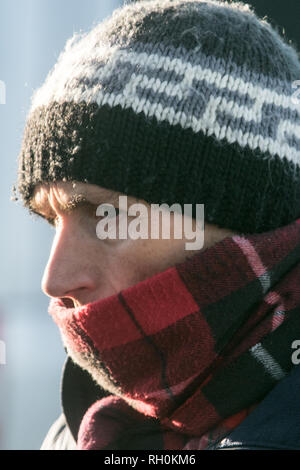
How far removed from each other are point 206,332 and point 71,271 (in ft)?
1.08

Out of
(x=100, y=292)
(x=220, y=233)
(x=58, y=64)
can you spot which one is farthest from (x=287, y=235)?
(x=58, y=64)

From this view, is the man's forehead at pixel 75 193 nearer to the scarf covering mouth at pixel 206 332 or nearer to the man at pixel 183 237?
the man at pixel 183 237

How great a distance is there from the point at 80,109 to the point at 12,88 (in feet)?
6.85

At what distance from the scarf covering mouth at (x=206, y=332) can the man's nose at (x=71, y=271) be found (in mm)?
54

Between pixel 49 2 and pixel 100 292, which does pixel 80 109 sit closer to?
pixel 100 292

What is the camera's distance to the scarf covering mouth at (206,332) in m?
1.17

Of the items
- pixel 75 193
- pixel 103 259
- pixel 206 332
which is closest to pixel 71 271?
pixel 103 259

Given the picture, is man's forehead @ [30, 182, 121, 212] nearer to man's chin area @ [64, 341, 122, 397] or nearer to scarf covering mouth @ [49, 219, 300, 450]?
scarf covering mouth @ [49, 219, 300, 450]

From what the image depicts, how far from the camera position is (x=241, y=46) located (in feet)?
4.36

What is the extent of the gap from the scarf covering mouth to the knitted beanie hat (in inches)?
4.3

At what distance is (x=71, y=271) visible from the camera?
123cm

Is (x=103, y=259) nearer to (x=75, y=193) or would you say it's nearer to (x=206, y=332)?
(x=75, y=193)

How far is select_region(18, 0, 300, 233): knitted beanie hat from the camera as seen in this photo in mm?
1223

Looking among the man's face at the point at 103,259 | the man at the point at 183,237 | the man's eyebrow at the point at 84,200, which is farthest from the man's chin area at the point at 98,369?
the man's eyebrow at the point at 84,200
